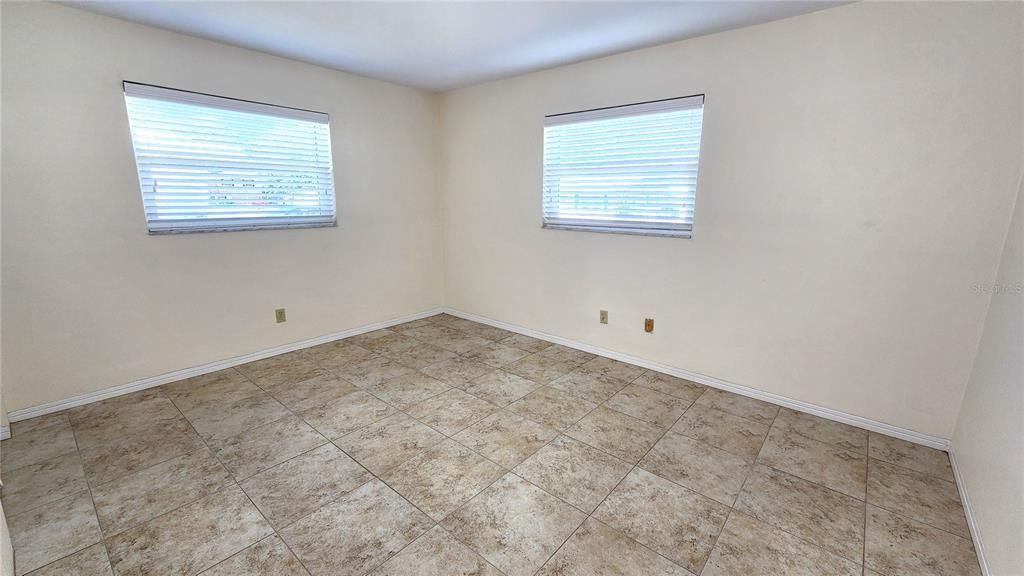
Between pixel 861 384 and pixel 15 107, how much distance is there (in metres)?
5.06

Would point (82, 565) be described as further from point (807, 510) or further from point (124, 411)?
point (807, 510)

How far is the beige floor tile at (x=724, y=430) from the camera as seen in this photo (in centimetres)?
228

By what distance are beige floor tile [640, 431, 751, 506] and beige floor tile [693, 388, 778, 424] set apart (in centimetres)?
50

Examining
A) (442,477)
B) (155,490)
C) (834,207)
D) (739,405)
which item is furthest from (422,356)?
(834,207)

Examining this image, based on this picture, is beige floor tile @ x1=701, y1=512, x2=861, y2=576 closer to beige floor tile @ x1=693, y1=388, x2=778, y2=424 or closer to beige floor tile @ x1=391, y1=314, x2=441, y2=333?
beige floor tile @ x1=693, y1=388, x2=778, y2=424

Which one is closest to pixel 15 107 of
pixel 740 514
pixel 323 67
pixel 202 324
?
pixel 202 324

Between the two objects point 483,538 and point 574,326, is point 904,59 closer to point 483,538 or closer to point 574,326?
point 574,326

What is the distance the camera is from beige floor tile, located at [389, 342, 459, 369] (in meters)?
3.43

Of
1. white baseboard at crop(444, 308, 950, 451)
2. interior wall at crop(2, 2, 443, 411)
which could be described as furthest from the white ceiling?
white baseboard at crop(444, 308, 950, 451)

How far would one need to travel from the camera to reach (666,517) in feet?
5.82

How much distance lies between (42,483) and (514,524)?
88.0 inches

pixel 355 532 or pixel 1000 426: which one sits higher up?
pixel 1000 426

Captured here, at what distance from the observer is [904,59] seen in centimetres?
212

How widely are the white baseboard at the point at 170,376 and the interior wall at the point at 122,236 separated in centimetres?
4
